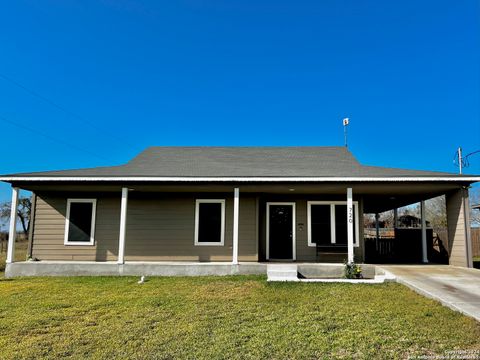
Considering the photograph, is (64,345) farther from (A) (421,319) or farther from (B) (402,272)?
(B) (402,272)

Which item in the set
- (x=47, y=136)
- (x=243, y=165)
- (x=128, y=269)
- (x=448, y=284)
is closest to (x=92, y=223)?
(x=128, y=269)

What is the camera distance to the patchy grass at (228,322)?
4.03 meters

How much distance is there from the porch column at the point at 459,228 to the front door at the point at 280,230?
456 cm

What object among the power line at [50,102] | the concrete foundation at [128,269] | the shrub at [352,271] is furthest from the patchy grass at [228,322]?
the power line at [50,102]

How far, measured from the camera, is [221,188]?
33.4ft

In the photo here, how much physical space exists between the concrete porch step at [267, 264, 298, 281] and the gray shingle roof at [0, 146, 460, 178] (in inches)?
96.9

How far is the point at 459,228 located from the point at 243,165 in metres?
6.41

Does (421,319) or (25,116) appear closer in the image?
(421,319)

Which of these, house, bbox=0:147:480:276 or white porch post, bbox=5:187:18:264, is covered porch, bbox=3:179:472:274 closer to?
house, bbox=0:147:480:276

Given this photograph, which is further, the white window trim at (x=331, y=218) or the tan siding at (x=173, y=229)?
the white window trim at (x=331, y=218)

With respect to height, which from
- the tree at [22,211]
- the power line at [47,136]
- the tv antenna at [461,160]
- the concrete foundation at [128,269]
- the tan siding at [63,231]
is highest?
the power line at [47,136]

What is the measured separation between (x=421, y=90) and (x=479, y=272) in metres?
12.6

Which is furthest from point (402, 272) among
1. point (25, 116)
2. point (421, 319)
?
point (25, 116)

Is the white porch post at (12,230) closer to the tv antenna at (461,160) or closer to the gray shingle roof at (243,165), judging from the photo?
the gray shingle roof at (243,165)
